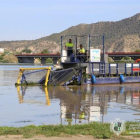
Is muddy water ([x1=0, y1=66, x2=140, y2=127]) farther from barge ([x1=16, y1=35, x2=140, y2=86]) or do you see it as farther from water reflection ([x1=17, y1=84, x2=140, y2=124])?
barge ([x1=16, y1=35, x2=140, y2=86])

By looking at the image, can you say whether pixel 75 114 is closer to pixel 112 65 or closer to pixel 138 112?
pixel 138 112

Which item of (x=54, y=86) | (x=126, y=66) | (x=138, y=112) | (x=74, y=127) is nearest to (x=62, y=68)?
(x=54, y=86)

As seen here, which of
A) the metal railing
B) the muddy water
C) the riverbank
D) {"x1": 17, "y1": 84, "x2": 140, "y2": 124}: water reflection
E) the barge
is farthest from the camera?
the metal railing

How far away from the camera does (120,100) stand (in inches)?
906

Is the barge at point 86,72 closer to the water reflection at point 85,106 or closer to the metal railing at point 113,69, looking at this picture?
the metal railing at point 113,69

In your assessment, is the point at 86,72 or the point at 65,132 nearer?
the point at 65,132

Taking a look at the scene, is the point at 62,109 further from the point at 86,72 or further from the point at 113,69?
the point at 113,69

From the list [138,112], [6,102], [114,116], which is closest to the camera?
[114,116]

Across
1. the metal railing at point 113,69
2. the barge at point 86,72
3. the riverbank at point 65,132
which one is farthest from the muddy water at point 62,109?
the metal railing at point 113,69

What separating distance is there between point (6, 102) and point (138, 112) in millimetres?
7576

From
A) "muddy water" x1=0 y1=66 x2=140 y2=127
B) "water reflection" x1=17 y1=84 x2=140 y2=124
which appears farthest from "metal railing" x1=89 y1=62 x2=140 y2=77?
"muddy water" x1=0 y1=66 x2=140 y2=127

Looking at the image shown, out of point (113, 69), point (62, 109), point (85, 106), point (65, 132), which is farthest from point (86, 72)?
point (65, 132)

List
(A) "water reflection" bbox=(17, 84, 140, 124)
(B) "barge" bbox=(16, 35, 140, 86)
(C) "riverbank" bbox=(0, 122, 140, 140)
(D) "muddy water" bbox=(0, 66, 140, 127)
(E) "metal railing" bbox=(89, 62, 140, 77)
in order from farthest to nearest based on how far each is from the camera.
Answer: (E) "metal railing" bbox=(89, 62, 140, 77) < (B) "barge" bbox=(16, 35, 140, 86) < (A) "water reflection" bbox=(17, 84, 140, 124) < (D) "muddy water" bbox=(0, 66, 140, 127) < (C) "riverbank" bbox=(0, 122, 140, 140)

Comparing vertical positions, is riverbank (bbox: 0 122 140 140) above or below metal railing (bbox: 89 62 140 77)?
above
